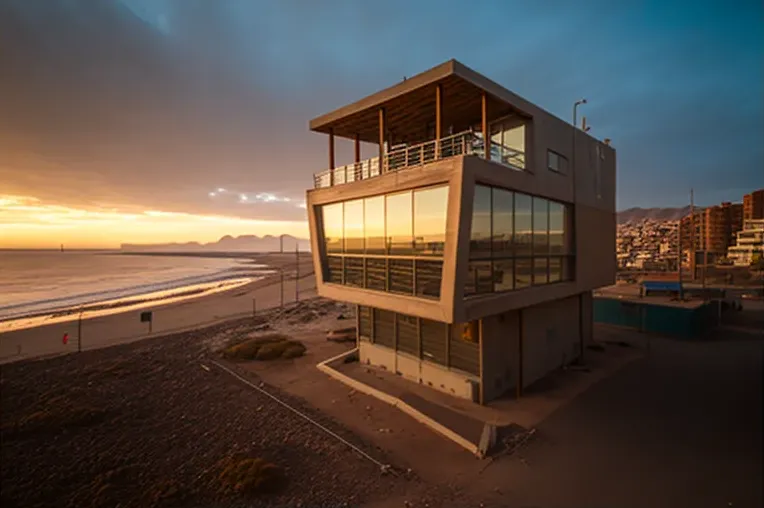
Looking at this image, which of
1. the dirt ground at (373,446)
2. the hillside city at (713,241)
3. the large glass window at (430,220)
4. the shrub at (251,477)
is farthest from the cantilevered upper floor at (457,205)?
the hillside city at (713,241)

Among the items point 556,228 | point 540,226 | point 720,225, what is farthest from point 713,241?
point 540,226

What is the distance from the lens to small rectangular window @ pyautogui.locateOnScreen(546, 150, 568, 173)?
14078mm

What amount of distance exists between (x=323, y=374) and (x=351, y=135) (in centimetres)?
1147

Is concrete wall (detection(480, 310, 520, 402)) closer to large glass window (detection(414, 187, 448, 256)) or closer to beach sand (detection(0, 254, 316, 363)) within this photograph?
large glass window (detection(414, 187, 448, 256))

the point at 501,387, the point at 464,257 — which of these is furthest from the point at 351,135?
the point at 501,387

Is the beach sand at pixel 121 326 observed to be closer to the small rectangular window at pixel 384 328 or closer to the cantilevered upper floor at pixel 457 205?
the small rectangular window at pixel 384 328

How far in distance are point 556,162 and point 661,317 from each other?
1405 cm

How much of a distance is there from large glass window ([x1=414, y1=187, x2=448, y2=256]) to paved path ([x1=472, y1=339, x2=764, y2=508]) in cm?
627

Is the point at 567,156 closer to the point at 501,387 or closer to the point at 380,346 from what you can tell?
the point at 501,387

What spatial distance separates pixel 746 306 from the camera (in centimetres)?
2770

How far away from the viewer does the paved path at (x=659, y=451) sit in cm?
470

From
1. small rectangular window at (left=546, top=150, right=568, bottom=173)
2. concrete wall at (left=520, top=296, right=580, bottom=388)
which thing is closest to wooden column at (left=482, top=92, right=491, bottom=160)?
small rectangular window at (left=546, top=150, right=568, bottom=173)

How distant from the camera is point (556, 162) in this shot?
14.6 m

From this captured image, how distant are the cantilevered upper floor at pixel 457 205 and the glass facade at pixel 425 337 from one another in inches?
72.7
